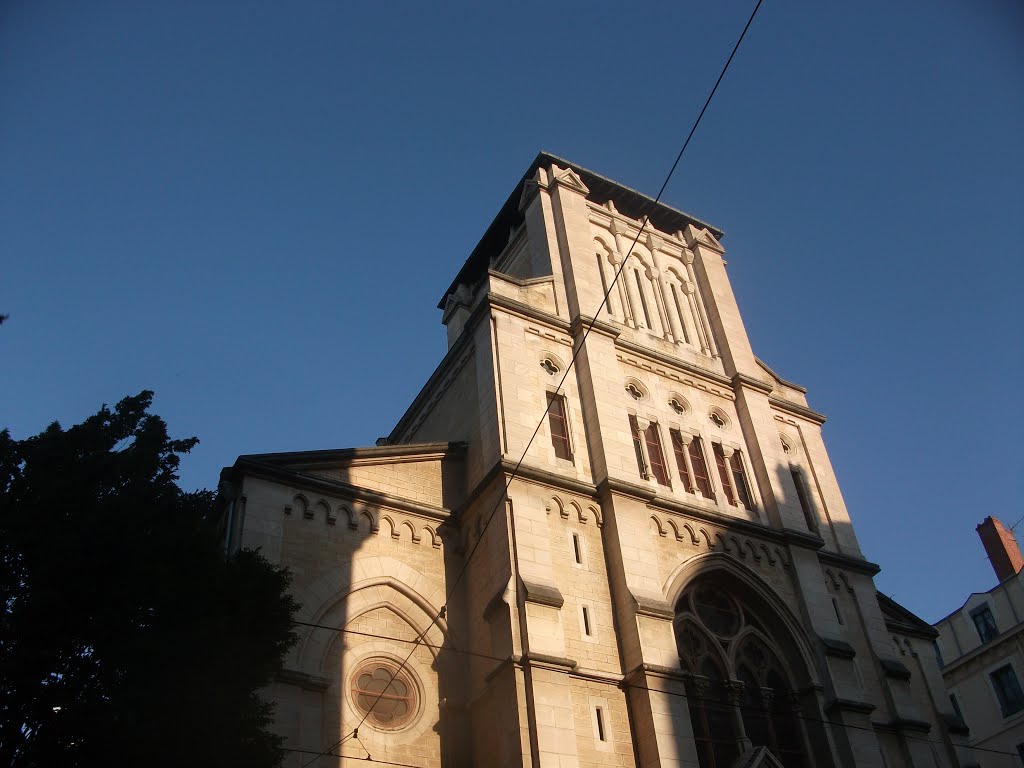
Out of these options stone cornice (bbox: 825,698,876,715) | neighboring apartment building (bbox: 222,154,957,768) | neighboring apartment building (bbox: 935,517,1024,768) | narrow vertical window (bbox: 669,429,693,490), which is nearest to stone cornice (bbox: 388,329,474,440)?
neighboring apartment building (bbox: 222,154,957,768)

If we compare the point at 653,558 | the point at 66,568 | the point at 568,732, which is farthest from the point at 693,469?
the point at 66,568

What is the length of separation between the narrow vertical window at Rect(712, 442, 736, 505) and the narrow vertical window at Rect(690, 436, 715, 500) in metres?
0.49

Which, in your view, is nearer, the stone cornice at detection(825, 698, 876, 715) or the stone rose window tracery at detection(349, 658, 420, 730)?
the stone rose window tracery at detection(349, 658, 420, 730)

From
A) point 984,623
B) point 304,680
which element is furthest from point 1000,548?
point 304,680

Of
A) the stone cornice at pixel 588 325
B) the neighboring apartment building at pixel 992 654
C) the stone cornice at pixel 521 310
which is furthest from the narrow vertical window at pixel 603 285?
the neighboring apartment building at pixel 992 654

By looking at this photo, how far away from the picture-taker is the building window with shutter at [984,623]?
38.5 meters

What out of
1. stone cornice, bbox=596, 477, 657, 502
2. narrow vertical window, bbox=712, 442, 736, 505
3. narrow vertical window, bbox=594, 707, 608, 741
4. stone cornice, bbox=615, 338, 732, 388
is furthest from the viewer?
stone cornice, bbox=615, 338, 732, 388

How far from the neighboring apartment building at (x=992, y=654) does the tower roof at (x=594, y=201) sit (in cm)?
1871

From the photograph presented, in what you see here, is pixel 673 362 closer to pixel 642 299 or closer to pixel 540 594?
pixel 642 299

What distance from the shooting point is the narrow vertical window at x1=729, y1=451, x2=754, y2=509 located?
2550 centimetres

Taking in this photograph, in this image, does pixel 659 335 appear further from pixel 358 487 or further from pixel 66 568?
pixel 66 568

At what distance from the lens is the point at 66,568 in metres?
14.5

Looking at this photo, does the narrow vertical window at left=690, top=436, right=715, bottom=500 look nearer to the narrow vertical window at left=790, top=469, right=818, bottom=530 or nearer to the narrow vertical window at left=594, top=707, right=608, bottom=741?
the narrow vertical window at left=790, top=469, right=818, bottom=530

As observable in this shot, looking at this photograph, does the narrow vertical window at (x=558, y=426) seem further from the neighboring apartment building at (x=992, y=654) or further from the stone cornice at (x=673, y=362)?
the neighboring apartment building at (x=992, y=654)
